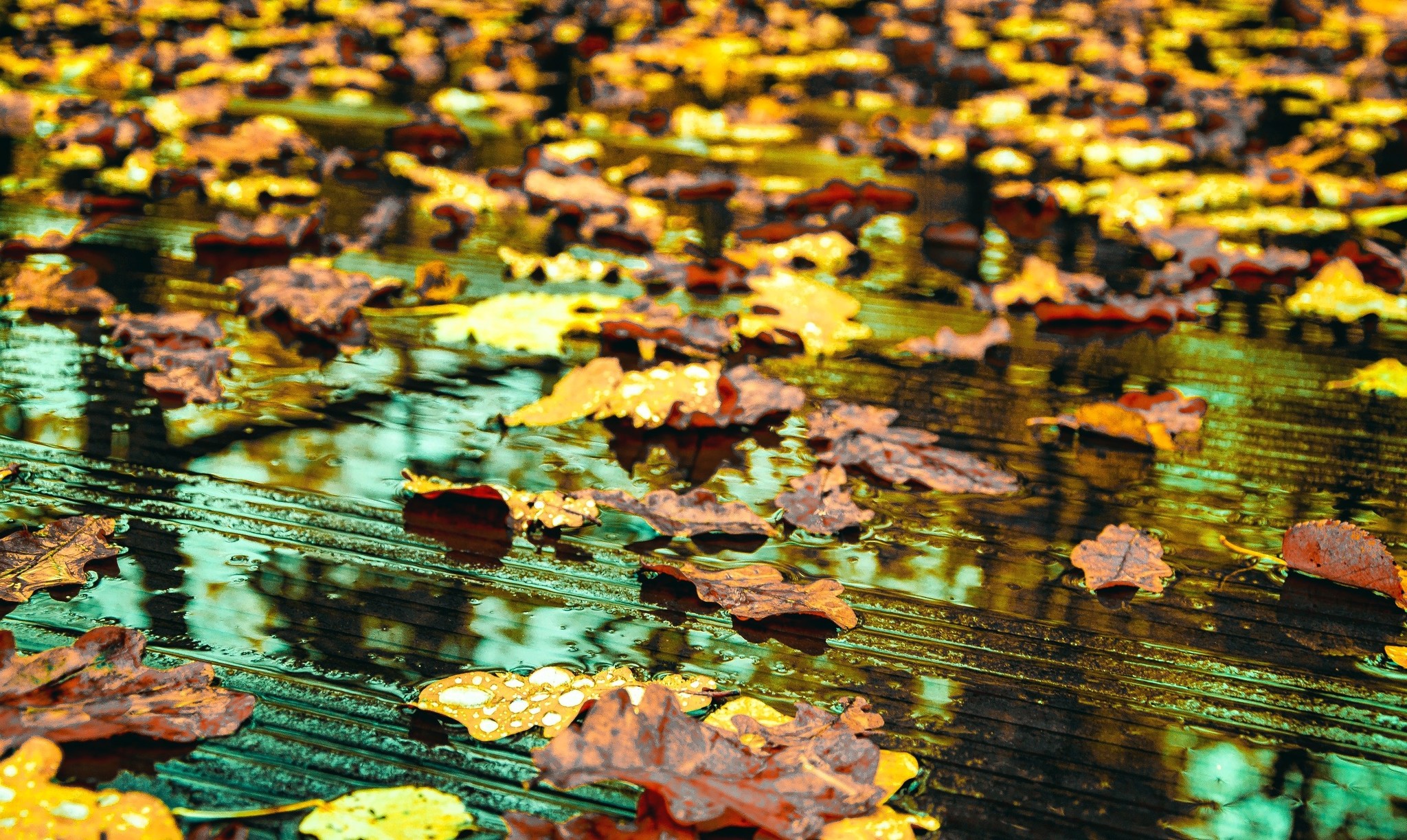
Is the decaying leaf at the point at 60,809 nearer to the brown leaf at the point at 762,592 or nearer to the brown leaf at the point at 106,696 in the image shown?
the brown leaf at the point at 106,696

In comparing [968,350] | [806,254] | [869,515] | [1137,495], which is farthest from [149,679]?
[806,254]

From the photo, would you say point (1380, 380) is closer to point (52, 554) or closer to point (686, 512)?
point (686, 512)

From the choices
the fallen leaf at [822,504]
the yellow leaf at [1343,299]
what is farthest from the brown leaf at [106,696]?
the yellow leaf at [1343,299]

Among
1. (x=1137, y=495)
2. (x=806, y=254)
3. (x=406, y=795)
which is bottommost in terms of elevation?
(x=406, y=795)

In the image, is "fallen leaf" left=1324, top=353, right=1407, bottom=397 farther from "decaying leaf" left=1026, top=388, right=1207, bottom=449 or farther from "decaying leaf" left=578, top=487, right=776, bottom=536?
"decaying leaf" left=578, top=487, right=776, bottom=536

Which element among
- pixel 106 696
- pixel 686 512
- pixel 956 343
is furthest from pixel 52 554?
pixel 956 343

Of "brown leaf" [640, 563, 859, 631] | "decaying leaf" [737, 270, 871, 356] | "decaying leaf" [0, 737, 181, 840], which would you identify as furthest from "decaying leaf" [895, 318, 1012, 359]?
"decaying leaf" [0, 737, 181, 840]

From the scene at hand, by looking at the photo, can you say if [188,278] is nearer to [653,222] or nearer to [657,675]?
[653,222]
